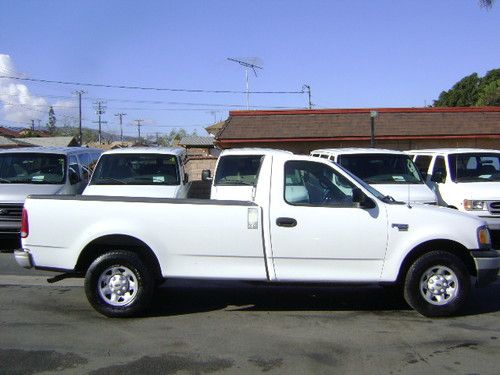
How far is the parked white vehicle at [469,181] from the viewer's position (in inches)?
411

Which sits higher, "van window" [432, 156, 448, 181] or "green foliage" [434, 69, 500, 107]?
"green foliage" [434, 69, 500, 107]

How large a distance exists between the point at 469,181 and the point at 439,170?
73cm

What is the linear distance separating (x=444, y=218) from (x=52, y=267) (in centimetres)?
430

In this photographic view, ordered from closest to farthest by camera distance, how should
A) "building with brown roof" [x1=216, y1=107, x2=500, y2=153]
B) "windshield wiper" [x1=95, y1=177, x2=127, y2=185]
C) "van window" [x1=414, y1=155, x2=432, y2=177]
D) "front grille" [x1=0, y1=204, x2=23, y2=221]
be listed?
"front grille" [x1=0, y1=204, x2=23, y2=221]
"windshield wiper" [x1=95, y1=177, x2=127, y2=185]
"van window" [x1=414, y1=155, x2=432, y2=177]
"building with brown roof" [x1=216, y1=107, x2=500, y2=153]

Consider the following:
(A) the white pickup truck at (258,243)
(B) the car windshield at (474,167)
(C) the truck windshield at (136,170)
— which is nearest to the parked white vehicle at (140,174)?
(C) the truck windshield at (136,170)

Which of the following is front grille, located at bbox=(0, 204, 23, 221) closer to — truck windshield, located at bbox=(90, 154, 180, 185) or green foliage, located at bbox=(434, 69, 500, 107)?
truck windshield, located at bbox=(90, 154, 180, 185)

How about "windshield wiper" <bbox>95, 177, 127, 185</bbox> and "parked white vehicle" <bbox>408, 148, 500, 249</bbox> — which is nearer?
"parked white vehicle" <bbox>408, 148, 500, 249</bbox>

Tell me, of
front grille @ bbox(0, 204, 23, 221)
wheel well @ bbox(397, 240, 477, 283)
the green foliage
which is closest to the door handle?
wheel well @ bbox(397, 240, 477, 283)

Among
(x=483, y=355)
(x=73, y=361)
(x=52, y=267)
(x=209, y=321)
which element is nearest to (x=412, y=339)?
(x=483, y=355)

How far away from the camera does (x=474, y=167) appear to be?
11.4 metres

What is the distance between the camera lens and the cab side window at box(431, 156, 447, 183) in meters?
11.3

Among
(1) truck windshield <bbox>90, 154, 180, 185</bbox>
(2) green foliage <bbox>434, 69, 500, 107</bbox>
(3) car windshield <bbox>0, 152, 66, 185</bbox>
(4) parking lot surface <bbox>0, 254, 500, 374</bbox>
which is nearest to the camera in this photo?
(4) parking lot surface <bbox>0, 254, 500, 374</bbox>

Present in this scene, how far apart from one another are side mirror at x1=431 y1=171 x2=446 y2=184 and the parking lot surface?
401 centimetres

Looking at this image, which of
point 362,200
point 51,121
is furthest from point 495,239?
point 51,121
